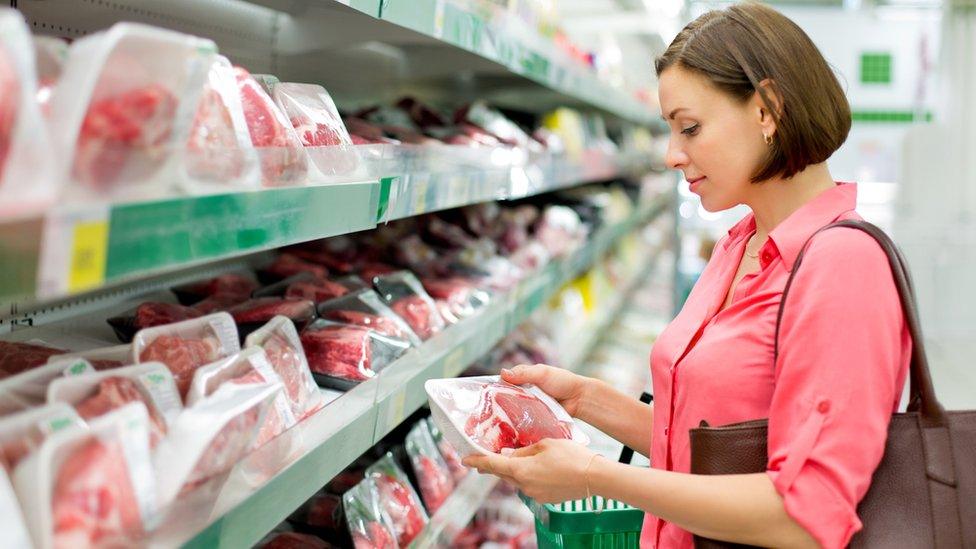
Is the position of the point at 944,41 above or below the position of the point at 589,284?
above

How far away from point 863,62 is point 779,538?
27.0 ft

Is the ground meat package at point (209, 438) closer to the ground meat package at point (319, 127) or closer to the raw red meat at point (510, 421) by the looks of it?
the ground meat package at point (319, 127)

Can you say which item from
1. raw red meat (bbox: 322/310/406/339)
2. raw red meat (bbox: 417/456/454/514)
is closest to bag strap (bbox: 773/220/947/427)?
raw red meat (bbox: 322/310/406/339)

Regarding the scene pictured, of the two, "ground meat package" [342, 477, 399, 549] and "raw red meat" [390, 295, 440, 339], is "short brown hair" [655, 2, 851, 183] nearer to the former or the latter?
"raw red meat" [390, 295, 440, 339]

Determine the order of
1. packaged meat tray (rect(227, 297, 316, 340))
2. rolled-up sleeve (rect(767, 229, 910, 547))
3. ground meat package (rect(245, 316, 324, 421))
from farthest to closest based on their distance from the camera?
packaged meat tray (rect(227, 297, 316, 340)), ground meat package (rect(245, 316, 324, 421)), rolled-up sleeve (rect(767, 229, 910, 547))

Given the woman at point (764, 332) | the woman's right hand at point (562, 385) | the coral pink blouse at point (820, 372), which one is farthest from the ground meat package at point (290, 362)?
the coral pink blouse at point (820, 372)

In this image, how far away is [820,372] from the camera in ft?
4.40

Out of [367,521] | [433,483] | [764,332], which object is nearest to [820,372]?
[764,332]

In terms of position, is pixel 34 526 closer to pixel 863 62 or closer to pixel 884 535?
pixel 884 535

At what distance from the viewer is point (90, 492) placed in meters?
0.95

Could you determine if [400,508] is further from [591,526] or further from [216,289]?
[216,289]

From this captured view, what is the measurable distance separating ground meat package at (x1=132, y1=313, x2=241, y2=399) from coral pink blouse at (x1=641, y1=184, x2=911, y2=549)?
0.77 metres

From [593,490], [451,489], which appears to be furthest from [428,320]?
[593,490]

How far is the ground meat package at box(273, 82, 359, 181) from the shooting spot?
152cm
